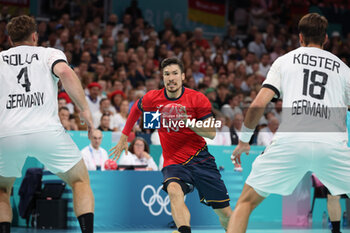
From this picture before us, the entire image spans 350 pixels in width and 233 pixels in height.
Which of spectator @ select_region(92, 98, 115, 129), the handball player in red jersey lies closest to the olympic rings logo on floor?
spectator @ select_region(92, 98, 115, 129)

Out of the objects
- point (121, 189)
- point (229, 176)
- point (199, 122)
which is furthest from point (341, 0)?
point (199, 122)

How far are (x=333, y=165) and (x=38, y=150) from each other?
258 cm

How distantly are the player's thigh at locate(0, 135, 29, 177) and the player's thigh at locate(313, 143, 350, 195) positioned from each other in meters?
2.56

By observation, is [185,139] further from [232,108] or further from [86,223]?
[232,108]

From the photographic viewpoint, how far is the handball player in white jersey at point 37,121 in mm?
5398

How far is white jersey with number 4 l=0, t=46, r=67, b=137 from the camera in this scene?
544cm

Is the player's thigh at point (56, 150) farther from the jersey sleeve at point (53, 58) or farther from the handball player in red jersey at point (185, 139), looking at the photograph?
the handball player in red jersey at point (185, 139)

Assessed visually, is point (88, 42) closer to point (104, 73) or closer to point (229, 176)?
point (104, 73)

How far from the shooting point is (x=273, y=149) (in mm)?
4898

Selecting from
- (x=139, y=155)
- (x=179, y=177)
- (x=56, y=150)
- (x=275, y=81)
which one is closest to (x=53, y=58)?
(x=56, y=150)

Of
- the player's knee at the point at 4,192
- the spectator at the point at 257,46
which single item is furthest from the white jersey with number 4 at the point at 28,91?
the spectator at the point at 257,46

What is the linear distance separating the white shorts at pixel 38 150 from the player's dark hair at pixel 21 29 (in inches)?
39.7

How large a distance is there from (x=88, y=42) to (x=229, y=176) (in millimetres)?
5822

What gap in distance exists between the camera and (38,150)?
5383 mm
